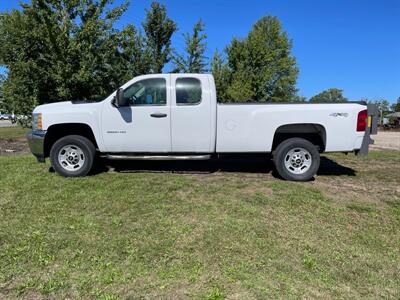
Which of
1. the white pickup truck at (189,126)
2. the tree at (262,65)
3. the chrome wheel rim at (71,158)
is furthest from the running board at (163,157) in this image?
the tree at (262,65)

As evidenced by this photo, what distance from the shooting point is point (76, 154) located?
671 centimetres

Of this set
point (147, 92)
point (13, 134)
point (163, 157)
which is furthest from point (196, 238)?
point (13, 134)

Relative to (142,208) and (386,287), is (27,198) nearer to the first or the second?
(142,208)

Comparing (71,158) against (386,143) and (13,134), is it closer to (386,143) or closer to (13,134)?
(386,143)

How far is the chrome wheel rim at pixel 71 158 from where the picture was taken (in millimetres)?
6684

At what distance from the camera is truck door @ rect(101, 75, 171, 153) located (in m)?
6.53

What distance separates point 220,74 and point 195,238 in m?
20.9

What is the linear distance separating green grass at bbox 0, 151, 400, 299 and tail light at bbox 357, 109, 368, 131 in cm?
104

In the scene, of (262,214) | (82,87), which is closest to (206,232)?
(262,214)

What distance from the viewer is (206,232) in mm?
4301

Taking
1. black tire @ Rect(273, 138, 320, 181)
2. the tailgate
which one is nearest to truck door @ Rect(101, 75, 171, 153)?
black tire @ Rect(273, 138, 320, 181)

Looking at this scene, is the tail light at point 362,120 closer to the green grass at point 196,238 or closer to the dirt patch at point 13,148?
the green grass at point 196,238

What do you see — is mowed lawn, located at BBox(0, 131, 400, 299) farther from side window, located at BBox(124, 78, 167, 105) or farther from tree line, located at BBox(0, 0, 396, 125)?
tree line, located at BBox(0, 0, 396, 125)

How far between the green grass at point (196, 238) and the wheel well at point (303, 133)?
0.83 metres
